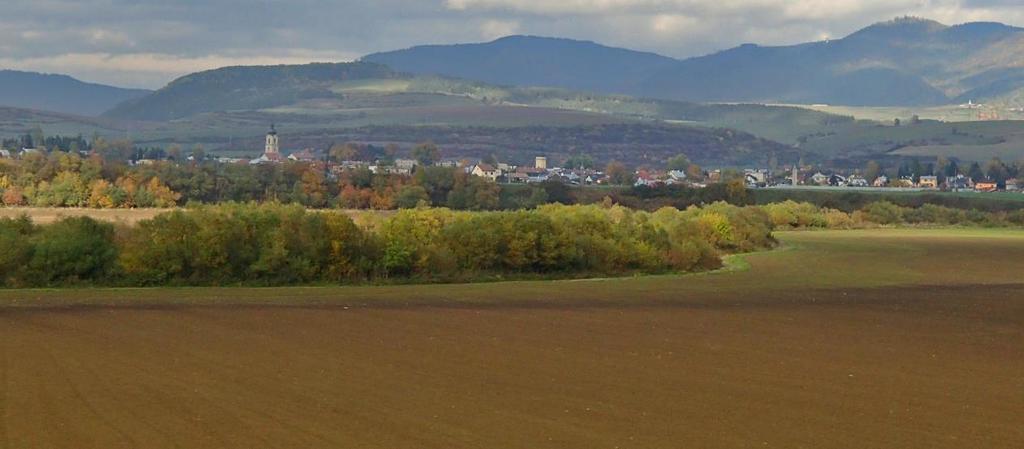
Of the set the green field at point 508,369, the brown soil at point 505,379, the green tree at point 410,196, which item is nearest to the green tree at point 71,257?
the green field at point 508,369

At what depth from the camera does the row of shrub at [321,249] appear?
6234 centimetres

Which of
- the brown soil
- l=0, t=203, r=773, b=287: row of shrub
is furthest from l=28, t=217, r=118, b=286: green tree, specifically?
the brown soil

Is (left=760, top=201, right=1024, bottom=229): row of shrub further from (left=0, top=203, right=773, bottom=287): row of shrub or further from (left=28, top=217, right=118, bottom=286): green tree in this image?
(left=28, top=217, right=118, bottom=286): green tree

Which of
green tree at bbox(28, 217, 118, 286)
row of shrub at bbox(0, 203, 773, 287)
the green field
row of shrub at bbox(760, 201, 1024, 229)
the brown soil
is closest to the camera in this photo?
the brown soil

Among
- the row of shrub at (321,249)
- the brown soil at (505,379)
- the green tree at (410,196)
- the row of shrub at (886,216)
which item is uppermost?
the brown soil at (505,379)

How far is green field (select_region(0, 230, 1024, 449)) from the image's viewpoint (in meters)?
25.7

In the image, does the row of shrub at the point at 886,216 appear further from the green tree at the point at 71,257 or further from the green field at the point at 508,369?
the green tree at the point at 71,257

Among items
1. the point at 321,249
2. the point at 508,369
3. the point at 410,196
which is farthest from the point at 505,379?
the point at 410,196

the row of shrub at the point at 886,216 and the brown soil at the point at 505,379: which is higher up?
the brown soil at the point at 505,379

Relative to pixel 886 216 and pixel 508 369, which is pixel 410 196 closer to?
pixel 886 216

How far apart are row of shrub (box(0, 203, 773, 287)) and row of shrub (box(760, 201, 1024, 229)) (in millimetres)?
56279

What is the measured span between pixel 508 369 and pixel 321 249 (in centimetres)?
3364

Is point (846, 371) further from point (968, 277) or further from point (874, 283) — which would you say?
point (968, 277)

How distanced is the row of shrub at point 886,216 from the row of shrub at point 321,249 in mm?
56279
